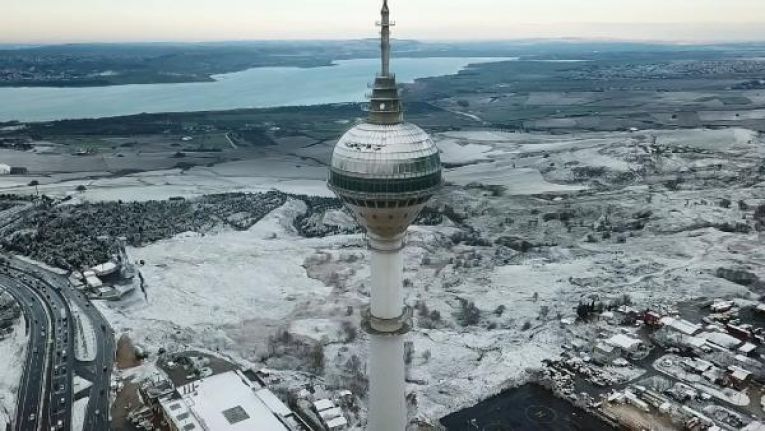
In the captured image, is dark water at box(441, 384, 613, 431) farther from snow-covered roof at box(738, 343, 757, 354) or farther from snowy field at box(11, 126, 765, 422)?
snow-covered roof at box(738, 343, 757, 354)

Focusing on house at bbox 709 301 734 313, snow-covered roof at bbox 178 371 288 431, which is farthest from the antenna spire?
house at bbox 709 301 734 313

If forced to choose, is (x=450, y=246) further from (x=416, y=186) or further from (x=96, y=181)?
(x=96, y=181)

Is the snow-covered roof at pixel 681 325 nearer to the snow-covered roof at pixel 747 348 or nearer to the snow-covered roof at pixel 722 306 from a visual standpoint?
the snow-covered roof at pixel 747 348

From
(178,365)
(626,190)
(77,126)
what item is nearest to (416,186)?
(178,365)

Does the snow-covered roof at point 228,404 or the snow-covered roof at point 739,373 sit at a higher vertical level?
the snow-covered roof at point 228,404

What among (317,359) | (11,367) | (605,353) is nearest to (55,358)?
(11,367)

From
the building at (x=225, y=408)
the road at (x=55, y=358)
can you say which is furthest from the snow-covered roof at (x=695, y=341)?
the road at (x=55, y=358)
